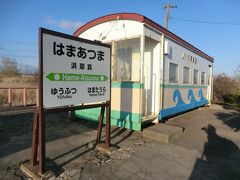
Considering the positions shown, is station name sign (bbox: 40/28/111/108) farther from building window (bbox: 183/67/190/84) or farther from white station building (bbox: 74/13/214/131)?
building window (bbox: 183/67/190/84)

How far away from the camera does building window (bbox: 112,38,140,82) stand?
21.9 ft

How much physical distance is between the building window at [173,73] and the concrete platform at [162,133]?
7.17 feet

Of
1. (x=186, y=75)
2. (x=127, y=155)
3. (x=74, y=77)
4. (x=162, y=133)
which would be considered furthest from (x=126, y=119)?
(x=186, y=75)

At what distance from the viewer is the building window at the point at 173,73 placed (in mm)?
7785

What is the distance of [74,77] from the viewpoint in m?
4.10

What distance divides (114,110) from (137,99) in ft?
3.23

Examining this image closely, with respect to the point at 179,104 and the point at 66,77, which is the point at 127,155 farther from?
the point at 179,104

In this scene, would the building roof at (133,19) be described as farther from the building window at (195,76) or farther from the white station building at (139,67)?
the building window at (195,76)

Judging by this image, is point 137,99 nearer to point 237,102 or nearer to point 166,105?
point 166,105

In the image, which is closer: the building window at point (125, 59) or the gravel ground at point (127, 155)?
the gravel ground at point (127, 155)

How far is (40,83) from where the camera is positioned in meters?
3.46

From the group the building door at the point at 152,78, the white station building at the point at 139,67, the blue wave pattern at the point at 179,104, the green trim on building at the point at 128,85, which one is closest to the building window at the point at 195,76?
the blue wave pattern at the point at 179,104

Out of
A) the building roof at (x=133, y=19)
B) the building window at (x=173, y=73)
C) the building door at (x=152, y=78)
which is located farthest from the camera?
the building window at (x=173, y=73)

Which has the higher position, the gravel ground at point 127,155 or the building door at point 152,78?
the building door at point 152,78
